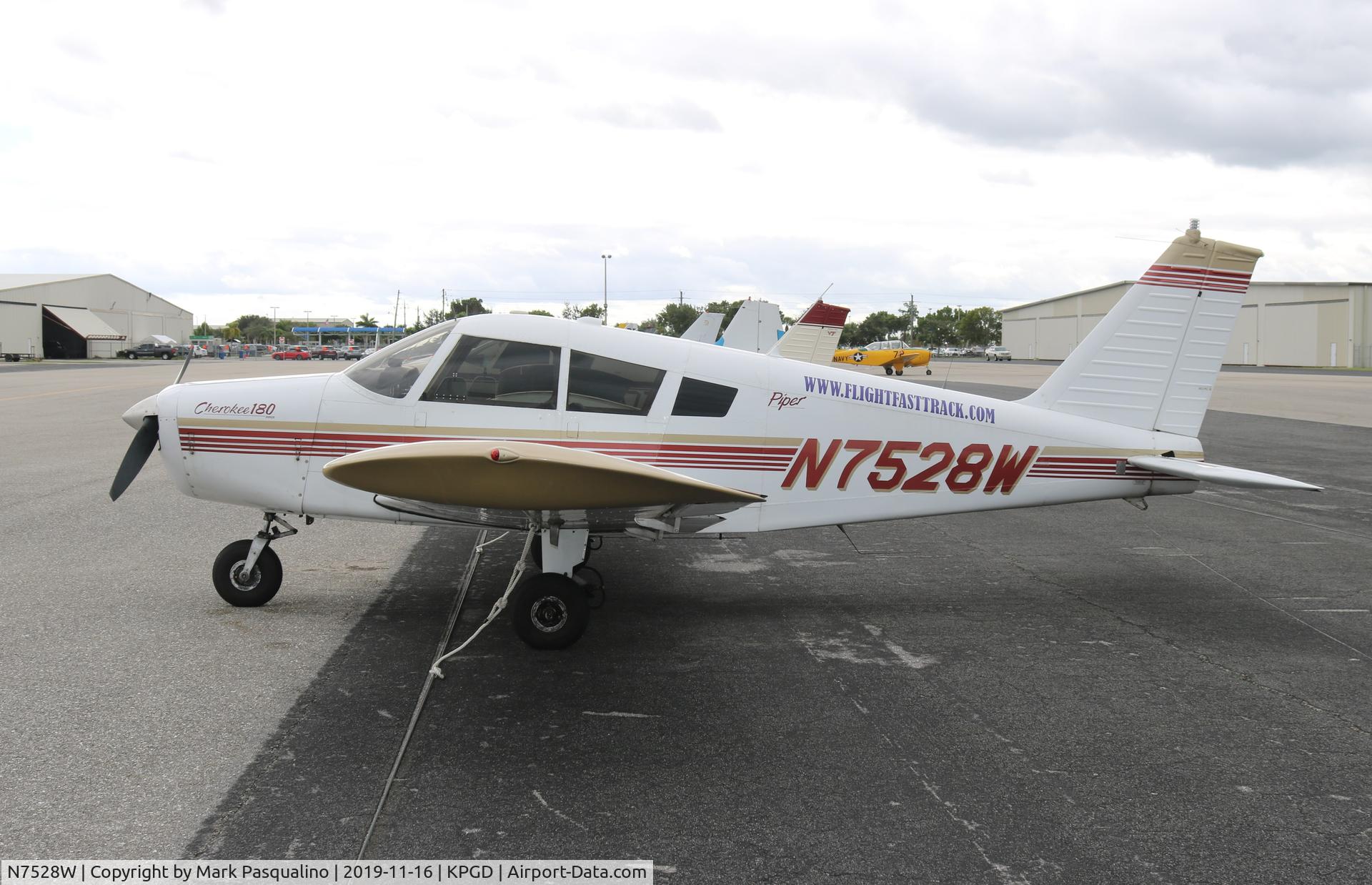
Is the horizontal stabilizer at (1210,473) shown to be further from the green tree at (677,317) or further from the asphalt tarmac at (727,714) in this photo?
the green tree at (677,317)

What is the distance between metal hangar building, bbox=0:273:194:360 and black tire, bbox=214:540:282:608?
8766 cm

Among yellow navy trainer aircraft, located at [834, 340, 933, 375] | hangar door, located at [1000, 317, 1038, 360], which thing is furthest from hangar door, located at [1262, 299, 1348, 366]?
yellow navy trainer aircraft, located at [834, 340, 933, 375]

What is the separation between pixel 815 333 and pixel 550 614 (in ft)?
60.9

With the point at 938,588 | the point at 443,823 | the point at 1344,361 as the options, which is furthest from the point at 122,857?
the point at 1344,361

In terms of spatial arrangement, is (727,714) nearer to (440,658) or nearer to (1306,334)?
(440,658)

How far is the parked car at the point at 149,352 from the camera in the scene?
290 feet

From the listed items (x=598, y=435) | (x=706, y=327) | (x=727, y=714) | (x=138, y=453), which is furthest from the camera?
(x=706, y=327)

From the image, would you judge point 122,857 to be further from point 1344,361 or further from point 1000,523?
point 1344,361

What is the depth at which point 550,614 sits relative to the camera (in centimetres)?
577

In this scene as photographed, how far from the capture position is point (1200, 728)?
15.5 feet

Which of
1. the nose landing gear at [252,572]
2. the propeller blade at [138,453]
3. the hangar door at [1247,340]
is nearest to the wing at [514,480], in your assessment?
the nose landing gear at [252,572]

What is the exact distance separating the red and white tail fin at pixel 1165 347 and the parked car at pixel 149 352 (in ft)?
309

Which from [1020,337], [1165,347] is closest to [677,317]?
[1020,337]

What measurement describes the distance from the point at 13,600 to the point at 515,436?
3.58 metres
